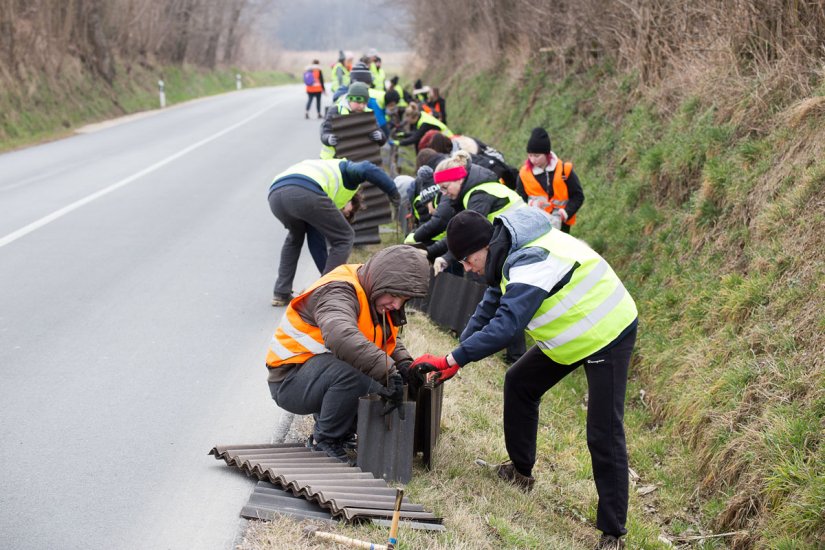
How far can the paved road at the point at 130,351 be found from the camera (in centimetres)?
462

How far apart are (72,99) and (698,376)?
82.7 ft

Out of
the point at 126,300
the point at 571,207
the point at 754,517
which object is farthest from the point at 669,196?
the point at 126,300

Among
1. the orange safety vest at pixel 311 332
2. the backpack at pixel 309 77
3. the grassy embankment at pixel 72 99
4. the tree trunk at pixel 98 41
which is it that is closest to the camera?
the orange safety vest at pixel 311 332

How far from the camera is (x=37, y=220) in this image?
459 inches

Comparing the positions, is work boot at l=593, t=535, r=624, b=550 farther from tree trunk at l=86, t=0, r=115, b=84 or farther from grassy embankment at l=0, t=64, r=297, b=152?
tree trunk at l=86, t=0, r=115, b=84

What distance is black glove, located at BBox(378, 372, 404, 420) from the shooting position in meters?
4.77

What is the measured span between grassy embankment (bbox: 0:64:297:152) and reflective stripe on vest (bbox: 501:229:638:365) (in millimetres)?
18185

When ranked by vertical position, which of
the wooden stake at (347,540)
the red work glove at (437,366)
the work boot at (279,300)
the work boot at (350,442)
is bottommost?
the work boot at (279,300)

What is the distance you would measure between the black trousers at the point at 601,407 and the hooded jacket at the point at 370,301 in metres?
0.83

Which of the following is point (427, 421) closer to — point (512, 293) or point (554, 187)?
point (512, 293)

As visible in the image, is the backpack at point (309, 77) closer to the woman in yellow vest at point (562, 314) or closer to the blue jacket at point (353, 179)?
the blue jacket at point (353, 179)

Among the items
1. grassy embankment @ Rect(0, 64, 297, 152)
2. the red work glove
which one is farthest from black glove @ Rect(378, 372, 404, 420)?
grassy embankment @ Rect(0, 64, 297, 152)

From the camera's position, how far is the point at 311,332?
5.12 metres

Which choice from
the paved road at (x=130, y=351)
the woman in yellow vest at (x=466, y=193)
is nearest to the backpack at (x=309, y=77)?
the paved road at (x=130, y=351)
